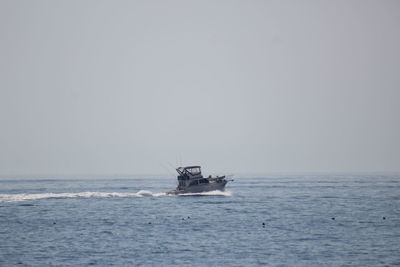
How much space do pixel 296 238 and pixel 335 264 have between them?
41.1 feet

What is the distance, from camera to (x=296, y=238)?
5681 centimetres

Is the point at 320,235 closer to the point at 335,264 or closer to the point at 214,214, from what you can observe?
the point at 335,264

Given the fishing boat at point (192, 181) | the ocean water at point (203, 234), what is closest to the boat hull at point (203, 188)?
the fishing boat at point (192, 181)

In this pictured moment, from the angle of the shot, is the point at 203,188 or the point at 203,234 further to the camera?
the point at 203,188

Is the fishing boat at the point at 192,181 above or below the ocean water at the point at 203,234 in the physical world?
above

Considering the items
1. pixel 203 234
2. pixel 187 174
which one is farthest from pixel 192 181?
pixel 203 234

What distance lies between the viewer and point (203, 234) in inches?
2395

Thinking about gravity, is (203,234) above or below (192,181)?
below

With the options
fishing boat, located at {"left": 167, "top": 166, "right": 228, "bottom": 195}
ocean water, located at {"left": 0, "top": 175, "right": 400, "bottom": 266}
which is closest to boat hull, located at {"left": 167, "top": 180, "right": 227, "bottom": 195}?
fishing boat, located at {"left": 167, "top": 166, "right": 228, "bottom": 195}

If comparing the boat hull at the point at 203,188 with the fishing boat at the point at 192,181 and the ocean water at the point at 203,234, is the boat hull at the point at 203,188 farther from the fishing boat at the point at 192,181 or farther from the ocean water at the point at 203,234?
the ocean water at the point at 203,234

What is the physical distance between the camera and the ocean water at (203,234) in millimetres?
46688

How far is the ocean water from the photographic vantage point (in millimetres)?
46688

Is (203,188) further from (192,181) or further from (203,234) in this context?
(203,234)

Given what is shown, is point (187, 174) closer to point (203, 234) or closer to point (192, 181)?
point (192, 181)
